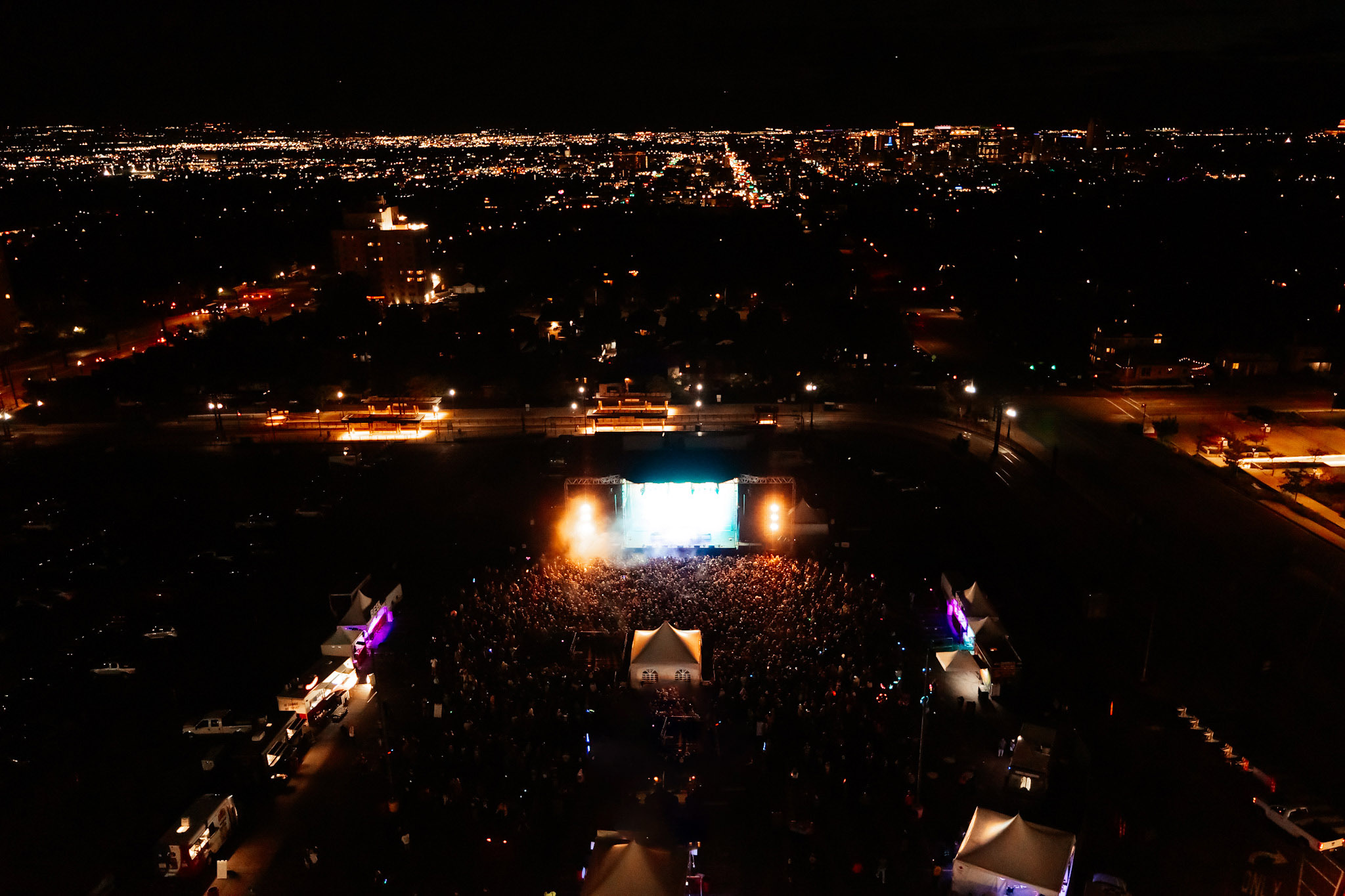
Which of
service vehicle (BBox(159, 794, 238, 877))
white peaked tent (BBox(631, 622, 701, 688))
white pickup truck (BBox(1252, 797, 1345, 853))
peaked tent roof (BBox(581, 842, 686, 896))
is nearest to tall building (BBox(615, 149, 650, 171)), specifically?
white peaked tent (BBox(631, 622, 701, 688))

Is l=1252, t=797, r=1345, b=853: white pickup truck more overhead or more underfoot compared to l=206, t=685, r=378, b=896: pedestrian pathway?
more overhead

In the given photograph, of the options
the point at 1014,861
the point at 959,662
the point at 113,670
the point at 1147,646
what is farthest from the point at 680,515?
the point at 113,670

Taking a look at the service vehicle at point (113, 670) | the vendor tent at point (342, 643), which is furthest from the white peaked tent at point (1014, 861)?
the service vehicle at point (113, 670)

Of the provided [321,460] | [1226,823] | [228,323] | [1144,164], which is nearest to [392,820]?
[1226,823]

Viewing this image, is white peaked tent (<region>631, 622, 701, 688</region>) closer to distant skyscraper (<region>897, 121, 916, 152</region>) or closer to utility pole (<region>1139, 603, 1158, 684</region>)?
utility pole (<region>1139, 603, 1158, 684</region>)

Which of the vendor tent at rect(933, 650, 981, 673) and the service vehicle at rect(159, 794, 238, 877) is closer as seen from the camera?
the service vehicle at rect(159, 794, 238, 877)

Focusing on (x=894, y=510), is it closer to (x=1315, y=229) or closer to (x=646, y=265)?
(x=646, y=265)
